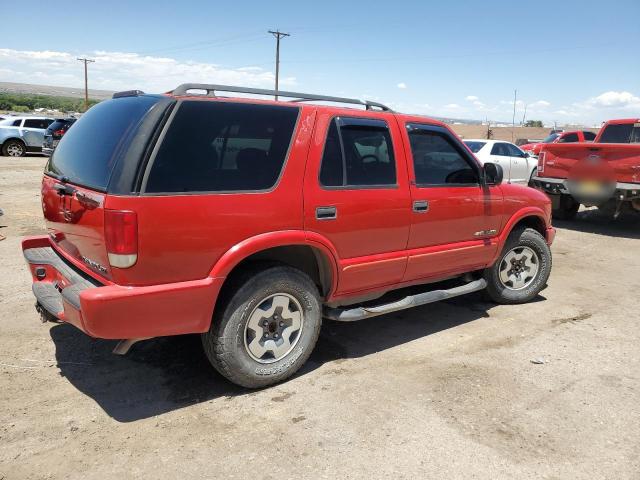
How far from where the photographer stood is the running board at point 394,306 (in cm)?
380

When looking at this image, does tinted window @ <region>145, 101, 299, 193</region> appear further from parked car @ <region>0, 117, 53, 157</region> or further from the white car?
parked car @ <region>0, 117, 53, 157</region>

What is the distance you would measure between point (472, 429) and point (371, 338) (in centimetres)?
145

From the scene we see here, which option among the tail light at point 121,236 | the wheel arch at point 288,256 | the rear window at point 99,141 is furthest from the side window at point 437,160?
the tail light at point 121,236

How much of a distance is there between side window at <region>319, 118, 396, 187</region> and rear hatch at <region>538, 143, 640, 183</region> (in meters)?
6.50

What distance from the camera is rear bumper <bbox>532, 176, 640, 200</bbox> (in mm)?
8625

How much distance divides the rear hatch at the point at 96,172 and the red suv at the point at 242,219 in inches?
0.5

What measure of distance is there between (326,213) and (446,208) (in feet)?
4.15

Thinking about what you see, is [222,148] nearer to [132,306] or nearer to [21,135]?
[132,306]

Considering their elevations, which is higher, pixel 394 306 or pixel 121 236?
pixel 121 236

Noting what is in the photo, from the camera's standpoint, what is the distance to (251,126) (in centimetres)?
332

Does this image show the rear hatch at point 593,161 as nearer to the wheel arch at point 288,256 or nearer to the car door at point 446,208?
the car door at point 446,208

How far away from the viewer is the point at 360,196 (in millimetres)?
3676

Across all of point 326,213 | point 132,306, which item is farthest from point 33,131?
point 132,306

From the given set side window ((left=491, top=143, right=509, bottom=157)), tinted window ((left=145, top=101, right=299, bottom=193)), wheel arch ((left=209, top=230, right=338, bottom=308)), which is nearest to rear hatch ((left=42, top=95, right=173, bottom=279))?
tinted window ((left=145, top=101, right=299, bottom=193))
